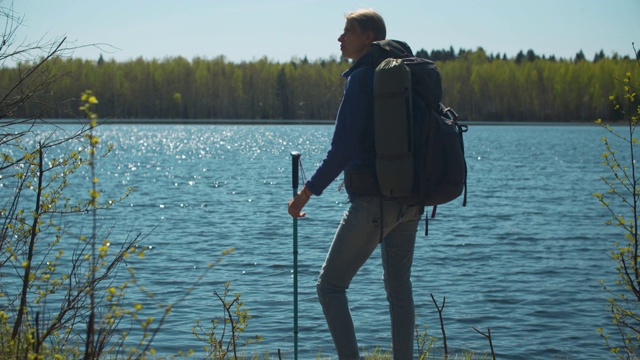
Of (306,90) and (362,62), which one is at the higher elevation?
(306,90)

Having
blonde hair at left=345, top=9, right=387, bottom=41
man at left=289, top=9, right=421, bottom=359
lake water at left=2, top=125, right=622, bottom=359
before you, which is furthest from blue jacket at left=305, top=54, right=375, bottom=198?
lake water at left=2, top=125, right=622, bottom=359

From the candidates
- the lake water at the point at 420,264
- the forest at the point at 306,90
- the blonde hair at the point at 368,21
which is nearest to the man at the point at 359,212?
the blonde hair at the point at 368,21

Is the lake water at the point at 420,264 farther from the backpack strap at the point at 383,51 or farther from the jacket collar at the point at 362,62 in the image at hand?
the backpack strap at the point at 383,51

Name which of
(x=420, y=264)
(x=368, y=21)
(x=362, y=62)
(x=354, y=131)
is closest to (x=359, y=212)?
(x=354, y=131)

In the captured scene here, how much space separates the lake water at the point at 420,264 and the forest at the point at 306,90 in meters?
85.7

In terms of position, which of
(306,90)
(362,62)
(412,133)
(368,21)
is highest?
(306,90)

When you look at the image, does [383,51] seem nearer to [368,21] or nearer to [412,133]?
[368,21]

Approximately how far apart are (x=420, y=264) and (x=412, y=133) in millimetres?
12084

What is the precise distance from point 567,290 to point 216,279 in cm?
569

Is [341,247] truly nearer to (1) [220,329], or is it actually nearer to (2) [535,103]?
(1) [220,329]

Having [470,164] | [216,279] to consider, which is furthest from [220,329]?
[470,164]

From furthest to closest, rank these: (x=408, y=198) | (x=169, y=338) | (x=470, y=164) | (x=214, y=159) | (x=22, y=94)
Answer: (x=214, y=159), (x=470, y=164), (x=169, y=338), (x=22, y=94), (x=408, y=198)

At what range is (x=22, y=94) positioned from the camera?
4465mm

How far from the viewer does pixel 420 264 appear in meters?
15.9
